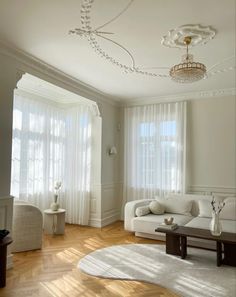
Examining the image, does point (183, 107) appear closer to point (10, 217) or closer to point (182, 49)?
point (182, 49)

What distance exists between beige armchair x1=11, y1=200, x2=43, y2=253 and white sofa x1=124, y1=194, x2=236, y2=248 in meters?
1.74

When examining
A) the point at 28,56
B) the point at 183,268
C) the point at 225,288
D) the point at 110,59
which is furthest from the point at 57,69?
the point at 225,288

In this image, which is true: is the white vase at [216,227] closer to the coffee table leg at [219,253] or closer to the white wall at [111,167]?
the coffee table leg at [219,253]

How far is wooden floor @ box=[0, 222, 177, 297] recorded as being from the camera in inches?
109

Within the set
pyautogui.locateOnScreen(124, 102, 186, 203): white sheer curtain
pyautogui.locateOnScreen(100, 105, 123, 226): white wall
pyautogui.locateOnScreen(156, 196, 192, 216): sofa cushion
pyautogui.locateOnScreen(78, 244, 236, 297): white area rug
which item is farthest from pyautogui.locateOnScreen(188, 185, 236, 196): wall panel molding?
pyautogui.locateOnScreen(100, 105, 123, 226): white wall

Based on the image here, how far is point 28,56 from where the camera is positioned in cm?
367

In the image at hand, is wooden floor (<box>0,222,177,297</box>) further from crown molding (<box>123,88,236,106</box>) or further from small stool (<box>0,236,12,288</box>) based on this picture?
crown molding (<box>123,88,236,106</box>)

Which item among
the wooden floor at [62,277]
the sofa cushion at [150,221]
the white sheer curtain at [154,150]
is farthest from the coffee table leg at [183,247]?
the white sheer curtain at [154,150]

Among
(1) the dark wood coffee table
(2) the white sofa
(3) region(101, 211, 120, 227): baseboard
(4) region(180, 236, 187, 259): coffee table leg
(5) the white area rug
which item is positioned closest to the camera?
(5) the white area rug

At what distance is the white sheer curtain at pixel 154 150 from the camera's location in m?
5.61

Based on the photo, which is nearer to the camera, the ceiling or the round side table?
the ceiling

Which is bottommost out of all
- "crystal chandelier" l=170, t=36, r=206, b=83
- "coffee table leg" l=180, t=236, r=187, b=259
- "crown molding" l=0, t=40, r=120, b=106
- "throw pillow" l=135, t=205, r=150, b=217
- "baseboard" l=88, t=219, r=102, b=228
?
"baseboard" l=88, t=219, r=102, b=228

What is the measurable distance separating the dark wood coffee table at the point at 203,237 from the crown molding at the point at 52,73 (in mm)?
2980

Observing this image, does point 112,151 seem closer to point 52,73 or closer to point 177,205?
point 177,205
